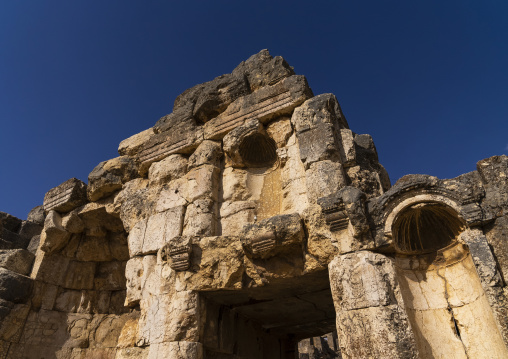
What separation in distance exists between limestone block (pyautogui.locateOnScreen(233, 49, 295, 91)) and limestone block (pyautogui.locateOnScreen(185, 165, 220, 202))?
1.51 m

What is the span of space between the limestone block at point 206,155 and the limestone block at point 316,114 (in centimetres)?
121

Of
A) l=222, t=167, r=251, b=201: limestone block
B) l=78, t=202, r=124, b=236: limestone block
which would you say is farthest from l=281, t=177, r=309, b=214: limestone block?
l=78, t=202, r=124, b=236: limestone block

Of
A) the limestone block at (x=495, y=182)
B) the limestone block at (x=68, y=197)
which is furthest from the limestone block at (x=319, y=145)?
the limestone block at (x=68, y=197)

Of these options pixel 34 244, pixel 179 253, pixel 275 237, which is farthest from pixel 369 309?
pixel 34 244

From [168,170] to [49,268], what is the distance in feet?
10.9

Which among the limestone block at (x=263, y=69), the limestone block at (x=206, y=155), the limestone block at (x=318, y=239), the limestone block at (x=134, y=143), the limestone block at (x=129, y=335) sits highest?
the limestone block at (x=263, y=69)

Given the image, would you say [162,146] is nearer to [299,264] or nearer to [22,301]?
[299,264]

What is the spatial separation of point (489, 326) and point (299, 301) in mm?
2370

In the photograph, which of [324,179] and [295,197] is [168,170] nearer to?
[295,197]

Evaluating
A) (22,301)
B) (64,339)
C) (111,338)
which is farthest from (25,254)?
(111,338)

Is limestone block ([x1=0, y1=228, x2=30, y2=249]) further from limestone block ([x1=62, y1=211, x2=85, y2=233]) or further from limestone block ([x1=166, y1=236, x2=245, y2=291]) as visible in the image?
limestone block ([x1=166, y1=236, x2=245, y2=291])

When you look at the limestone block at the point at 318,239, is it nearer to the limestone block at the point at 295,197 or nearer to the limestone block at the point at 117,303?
the limestone block at the point at 295,197

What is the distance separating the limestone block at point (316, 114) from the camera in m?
4.68

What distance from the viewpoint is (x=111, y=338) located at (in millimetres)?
6746
